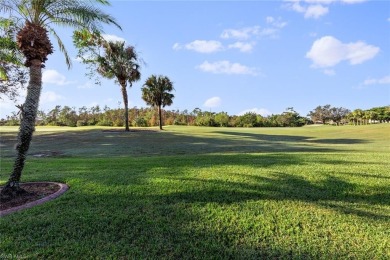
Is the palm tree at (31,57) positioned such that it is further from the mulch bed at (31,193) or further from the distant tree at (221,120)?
the distant tree at (221,120)

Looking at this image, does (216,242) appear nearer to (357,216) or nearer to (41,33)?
(357,216)

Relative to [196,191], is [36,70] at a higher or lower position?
higher

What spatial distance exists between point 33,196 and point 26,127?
1.61 m

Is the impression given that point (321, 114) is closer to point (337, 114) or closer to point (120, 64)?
point (337, 114)

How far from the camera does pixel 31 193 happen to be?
7039mm

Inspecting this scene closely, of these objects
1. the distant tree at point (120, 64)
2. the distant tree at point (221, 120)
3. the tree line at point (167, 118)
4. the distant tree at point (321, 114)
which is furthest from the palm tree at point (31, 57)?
the distant tree at point (321, 114)

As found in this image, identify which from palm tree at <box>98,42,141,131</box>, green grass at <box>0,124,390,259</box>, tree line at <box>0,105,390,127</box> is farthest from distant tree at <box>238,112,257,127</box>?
green grass at <box>0,124,390,259</box>

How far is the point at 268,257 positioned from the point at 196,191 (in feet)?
8.88

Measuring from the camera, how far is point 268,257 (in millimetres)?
4164

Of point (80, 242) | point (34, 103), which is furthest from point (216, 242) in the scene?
point (34, 103)

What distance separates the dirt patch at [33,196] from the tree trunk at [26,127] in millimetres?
269

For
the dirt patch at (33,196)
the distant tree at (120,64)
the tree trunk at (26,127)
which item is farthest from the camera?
the distant tree at (120,64)

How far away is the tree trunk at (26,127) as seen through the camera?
273 inches

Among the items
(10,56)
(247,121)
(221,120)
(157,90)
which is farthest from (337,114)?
(10,56)
